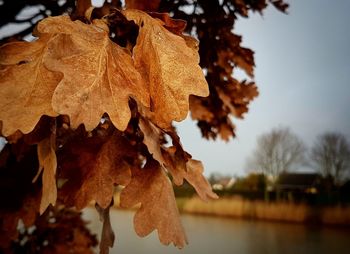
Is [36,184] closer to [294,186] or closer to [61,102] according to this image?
[61,102]

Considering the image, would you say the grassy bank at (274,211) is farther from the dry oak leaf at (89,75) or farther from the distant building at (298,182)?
the distant building at (298,182)

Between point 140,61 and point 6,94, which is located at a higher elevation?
point 140,61

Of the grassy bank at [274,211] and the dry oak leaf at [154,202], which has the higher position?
the dry oak leaf at [154,202]

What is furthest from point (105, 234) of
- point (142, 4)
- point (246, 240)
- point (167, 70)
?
point (246, 240)

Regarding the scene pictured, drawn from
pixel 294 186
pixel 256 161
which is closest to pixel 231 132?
pixel 256 161

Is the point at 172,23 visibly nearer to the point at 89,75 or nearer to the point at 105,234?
the point at 89,75

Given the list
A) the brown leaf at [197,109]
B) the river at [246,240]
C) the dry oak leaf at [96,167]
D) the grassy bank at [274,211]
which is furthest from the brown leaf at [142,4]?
the grassy bank at [274,211]

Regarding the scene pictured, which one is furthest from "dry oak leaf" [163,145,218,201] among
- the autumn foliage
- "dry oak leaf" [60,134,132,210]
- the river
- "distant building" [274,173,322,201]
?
"distant building" [274,173,322,201]
